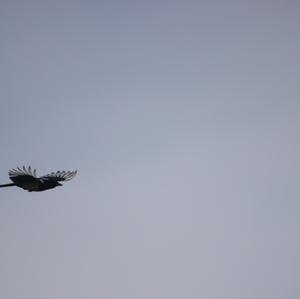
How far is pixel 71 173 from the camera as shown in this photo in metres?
44.0

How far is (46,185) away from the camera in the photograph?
42.5m

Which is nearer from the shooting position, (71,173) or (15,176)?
(15,176)

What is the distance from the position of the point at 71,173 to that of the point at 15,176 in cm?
446

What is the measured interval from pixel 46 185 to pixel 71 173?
218cm

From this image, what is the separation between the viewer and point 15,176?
4081cm

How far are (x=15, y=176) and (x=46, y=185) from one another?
2.50 metres
